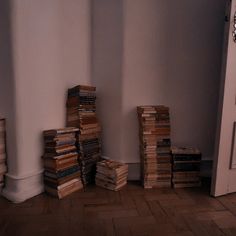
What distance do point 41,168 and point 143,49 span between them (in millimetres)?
1756

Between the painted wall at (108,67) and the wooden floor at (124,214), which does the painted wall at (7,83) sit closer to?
the wooden floor at (124,214)

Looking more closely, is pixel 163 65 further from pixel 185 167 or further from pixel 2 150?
pixel 2 150

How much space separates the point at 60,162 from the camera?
2391mm

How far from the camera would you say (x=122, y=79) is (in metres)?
2.79

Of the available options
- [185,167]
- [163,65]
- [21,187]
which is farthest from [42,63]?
[185,167]

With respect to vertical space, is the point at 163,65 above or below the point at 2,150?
above

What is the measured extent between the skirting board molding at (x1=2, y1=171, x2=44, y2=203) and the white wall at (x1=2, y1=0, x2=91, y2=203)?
39mm

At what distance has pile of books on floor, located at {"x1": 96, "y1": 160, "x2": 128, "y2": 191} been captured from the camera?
2.57 metres

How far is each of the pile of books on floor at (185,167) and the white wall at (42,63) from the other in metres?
1.37

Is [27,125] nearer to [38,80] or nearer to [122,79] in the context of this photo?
[38,80]

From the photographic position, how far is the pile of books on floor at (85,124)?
263cm

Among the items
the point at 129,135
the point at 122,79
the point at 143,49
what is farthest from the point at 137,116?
the point at 143,49

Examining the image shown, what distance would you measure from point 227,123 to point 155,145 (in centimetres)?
77

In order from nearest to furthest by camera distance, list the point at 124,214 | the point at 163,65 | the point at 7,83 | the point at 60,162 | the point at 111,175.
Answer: the point at 124,214, the point at 7,83, the point at 60,162, the point at 111,175, the point at 163,65
